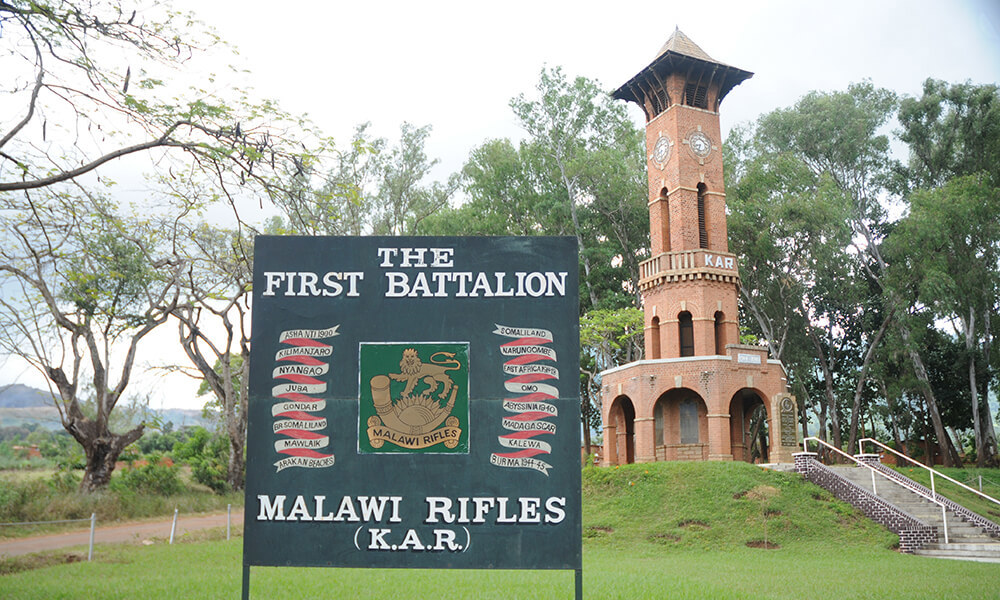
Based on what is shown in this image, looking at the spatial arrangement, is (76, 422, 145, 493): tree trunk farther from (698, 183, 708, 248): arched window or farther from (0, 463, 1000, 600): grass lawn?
(698, 183, 708, 248): arched window

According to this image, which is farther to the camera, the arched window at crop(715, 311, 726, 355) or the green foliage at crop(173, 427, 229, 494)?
the arched window at crop(715, 311, 726, 355)

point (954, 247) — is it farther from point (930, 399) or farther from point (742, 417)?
point (742, 417)

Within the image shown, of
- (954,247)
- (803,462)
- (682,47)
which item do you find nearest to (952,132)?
(954,247)

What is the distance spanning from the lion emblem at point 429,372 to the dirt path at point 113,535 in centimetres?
1205

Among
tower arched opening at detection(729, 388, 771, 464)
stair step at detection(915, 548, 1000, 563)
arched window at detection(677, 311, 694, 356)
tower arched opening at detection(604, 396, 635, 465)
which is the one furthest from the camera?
tower arched opening at detection(604, 396, 635, 465)

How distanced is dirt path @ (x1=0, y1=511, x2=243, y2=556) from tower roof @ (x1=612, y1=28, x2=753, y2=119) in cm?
2234

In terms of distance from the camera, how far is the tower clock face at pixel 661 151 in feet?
105

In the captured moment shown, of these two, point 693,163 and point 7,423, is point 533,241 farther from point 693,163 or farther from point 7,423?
point 7,423

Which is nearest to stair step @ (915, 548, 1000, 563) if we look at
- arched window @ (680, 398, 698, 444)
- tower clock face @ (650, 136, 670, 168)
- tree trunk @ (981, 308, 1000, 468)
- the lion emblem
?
arched window @ (680, 398, 698, 444)

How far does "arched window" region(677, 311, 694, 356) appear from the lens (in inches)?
1223

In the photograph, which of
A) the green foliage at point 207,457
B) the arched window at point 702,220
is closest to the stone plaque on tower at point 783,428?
the arched window at point 702,220

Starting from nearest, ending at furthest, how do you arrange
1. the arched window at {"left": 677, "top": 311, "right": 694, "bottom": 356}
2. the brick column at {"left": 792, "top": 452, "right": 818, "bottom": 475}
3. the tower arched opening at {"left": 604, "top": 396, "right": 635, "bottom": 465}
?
the brick column at {"left": 792, "top": 452, "right": 818, "bottom": 475} < the arched window at {"left": 677, "top": 311, "right": 694, "bottom": 356} < the tower arched opening at {"left": 604, "top": 396, "right": 635, "bottom": 465}

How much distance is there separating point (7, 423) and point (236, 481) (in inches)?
327

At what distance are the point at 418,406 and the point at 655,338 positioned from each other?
84.1ft
